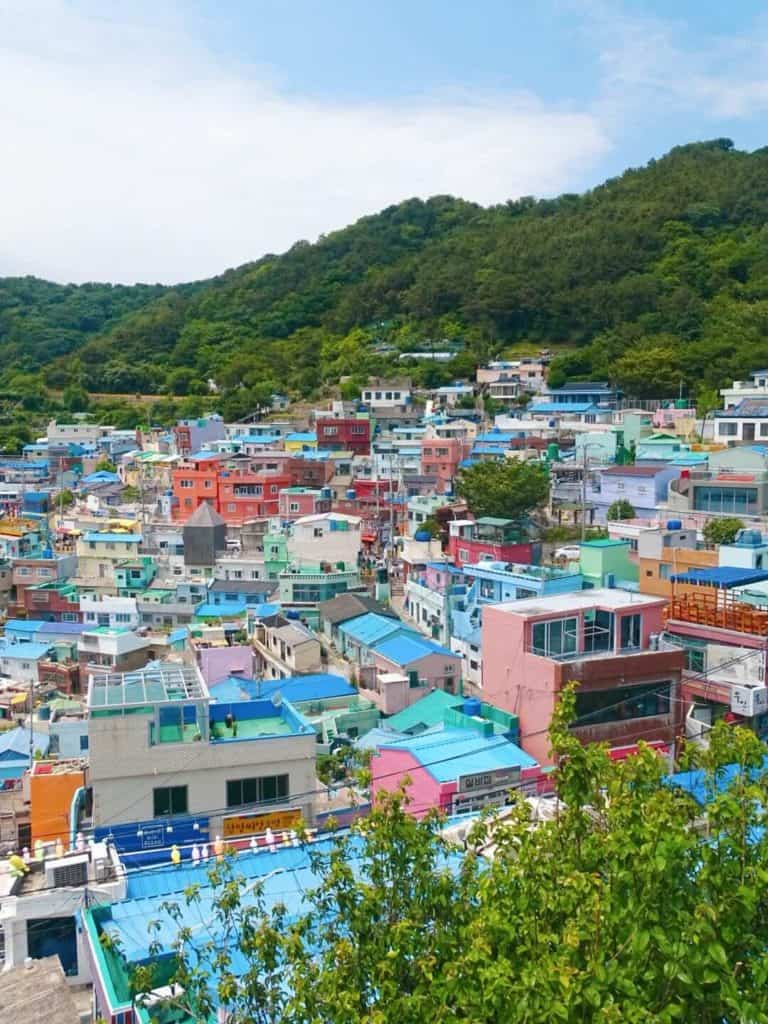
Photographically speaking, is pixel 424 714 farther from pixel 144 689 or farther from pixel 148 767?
pixel 148 767

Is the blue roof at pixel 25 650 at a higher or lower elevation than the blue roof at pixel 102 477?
lower

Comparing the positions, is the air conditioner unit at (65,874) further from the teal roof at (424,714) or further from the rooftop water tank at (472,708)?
the teal roof at (424,714)

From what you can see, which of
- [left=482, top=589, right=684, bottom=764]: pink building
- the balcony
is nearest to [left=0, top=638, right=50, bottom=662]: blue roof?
[left=482, top=589, right=684, bottom=764]: pink building

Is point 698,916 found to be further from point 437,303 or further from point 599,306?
point 437,303

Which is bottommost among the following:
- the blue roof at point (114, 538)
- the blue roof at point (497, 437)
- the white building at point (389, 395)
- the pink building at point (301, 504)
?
the blue roof at point (114, 538)

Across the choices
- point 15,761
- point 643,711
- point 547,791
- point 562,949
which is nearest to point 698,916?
point 562,949

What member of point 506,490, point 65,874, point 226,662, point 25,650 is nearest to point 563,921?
point 65,874

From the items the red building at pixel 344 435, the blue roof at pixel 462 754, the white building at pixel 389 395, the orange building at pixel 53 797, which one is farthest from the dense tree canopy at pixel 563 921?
the white building at pixel 389 395
